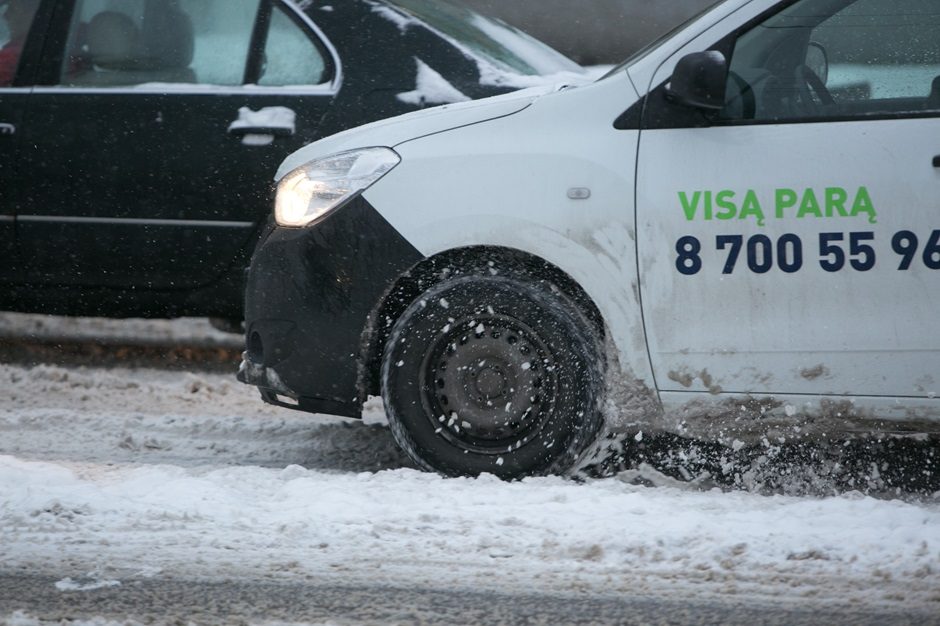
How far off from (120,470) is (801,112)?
8.41 feet

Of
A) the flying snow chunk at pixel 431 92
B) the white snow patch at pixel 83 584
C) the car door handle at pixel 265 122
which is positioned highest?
the flying snow chunk at pixel 431 92

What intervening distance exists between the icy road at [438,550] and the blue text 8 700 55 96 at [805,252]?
2.37 ft

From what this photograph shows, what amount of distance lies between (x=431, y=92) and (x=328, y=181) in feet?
4.94

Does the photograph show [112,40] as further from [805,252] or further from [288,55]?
[805,252]

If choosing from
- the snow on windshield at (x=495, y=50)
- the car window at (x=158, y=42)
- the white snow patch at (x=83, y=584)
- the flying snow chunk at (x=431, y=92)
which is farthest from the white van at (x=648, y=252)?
the car window at (x=158, y=42)

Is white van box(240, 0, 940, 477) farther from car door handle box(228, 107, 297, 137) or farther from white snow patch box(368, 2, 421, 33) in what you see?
white snow patch box(368, 2, 421, 33)

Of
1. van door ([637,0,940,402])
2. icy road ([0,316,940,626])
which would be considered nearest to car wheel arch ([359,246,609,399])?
van door ([637,0,940,402])

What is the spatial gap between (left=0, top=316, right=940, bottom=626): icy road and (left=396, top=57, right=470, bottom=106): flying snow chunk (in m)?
1.92

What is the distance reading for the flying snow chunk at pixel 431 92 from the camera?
579 cm

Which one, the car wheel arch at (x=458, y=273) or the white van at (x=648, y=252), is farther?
the car wheel arch at (x=458, y=273)

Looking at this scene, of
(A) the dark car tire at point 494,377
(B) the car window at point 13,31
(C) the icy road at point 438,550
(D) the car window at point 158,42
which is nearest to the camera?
(C) the icy road at point 438,550

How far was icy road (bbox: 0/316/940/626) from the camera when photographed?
329 cm

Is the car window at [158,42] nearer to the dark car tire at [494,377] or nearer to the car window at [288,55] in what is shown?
the car window at [288,55]

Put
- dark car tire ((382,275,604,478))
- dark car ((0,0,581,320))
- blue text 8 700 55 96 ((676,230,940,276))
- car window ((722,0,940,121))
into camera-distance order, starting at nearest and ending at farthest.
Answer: blue text 8 700 55 96 ((676,230,940,276)) → car window ((722,0,940,121)) → dark car tire ((382,275,604,478)) → dark car ((0,0,581,320))
